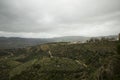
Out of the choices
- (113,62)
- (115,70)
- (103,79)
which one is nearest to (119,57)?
(113,62)

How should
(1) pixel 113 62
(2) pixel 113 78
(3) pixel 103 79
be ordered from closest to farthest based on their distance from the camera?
(2) pixel 113 78 → (3) pixel 103 79 → (1) pixel 113 62

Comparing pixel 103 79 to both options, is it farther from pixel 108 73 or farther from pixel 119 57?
pixel 119 57

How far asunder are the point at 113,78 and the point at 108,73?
11973 mm

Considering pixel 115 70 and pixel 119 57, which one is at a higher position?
pixel 119 57

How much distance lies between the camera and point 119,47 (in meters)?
108

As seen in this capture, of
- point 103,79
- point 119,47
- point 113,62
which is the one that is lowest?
point 103,79


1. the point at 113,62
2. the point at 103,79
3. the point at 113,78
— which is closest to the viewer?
the point at 113,78

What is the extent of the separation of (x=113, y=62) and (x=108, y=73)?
10.8m

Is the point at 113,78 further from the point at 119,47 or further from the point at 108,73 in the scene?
the point at 119,47

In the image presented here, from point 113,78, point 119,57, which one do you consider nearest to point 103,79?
point 113,78

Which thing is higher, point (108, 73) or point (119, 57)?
point (119, 57)

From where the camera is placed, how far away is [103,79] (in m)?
97.8

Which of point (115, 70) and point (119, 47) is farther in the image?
point (119, 47)

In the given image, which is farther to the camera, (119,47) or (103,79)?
(119,47)
